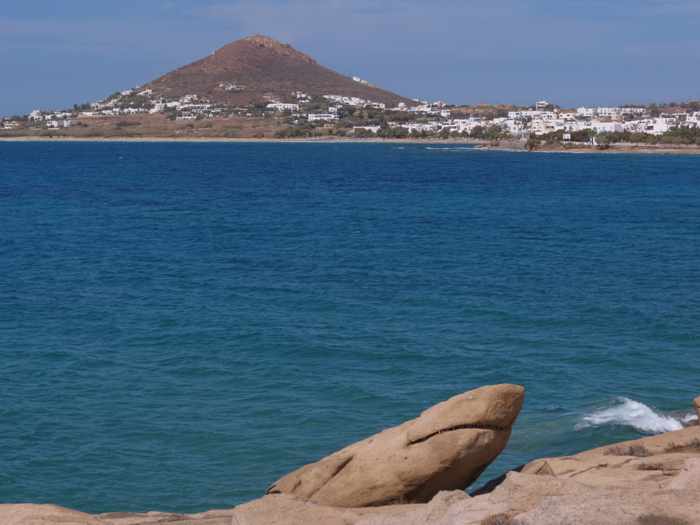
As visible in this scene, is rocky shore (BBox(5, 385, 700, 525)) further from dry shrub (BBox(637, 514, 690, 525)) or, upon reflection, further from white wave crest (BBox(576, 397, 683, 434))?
white wave crest (BBox(576, 397, 683, 434))

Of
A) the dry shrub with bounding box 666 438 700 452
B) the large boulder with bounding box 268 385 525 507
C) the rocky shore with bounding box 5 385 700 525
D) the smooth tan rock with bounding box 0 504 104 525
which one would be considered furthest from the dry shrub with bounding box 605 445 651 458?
the smooth tan rock with bounding box 0 504 104 525

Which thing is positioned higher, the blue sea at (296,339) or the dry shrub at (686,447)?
the dry shrub at (686,447)

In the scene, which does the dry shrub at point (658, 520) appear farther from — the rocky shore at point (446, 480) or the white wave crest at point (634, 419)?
the white wave crest at point (634, 419)

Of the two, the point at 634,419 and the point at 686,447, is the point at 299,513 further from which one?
the point at 634,419

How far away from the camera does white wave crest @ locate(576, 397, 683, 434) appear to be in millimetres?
20641

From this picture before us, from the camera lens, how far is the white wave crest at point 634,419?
20.6 metres

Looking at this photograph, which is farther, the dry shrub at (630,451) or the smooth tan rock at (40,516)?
the dry shrub at (630,451)

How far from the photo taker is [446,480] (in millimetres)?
14125

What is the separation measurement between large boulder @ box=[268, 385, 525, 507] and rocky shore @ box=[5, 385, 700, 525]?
0.01 meters

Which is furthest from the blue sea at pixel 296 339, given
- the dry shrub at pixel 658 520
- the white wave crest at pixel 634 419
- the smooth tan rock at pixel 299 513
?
the dry shrub at pixel 658 520

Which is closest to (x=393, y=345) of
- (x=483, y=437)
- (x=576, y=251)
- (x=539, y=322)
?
(x=539, y=322)

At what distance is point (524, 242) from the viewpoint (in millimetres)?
51719

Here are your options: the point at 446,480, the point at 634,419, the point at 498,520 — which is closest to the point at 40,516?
the point at 446,480

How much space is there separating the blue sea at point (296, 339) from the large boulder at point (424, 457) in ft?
12.7
